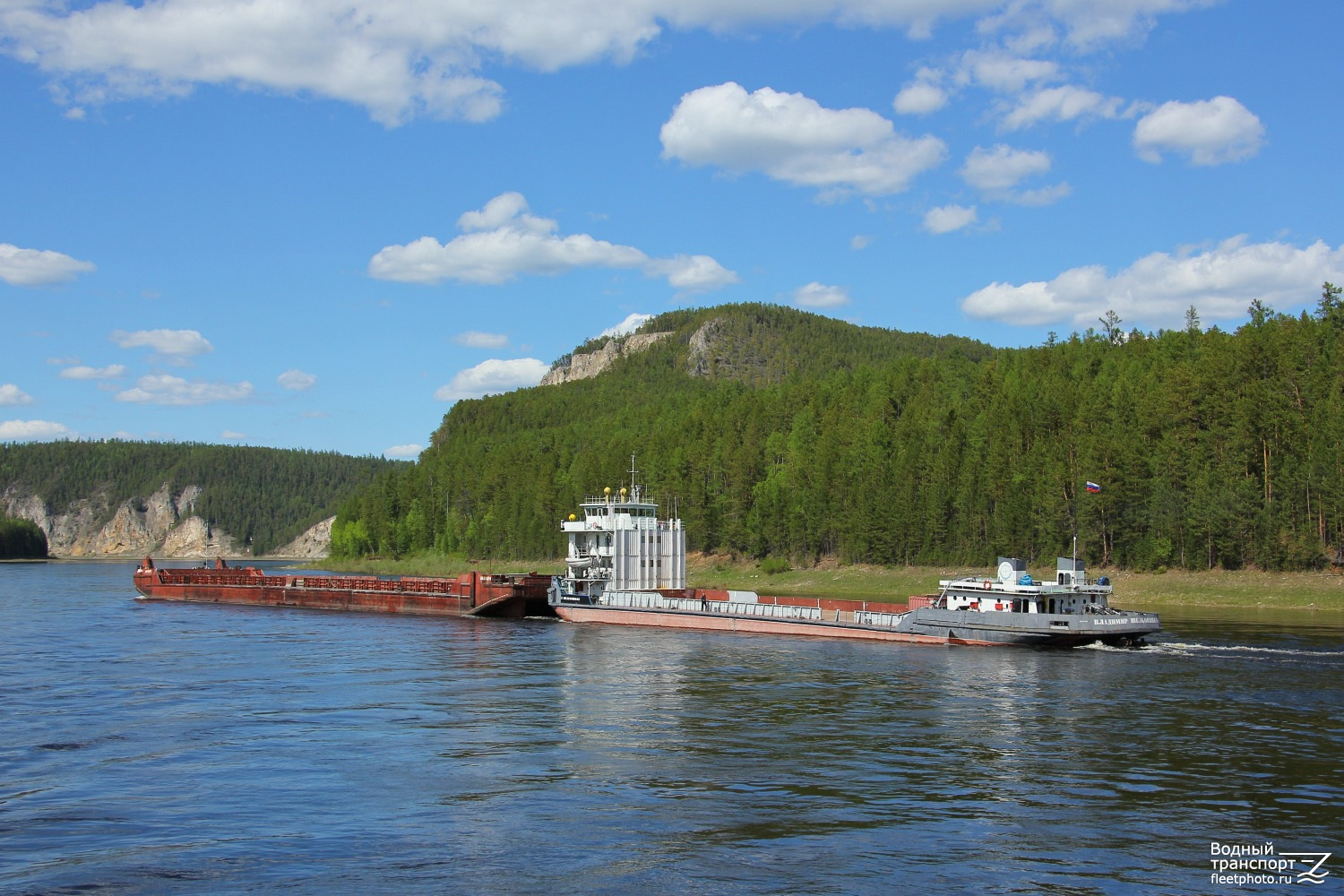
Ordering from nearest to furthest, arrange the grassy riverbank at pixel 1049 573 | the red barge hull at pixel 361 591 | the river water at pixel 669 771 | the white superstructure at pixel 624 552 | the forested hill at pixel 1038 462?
1. the river water at pixel 669 771
2. the white superstructure at pixel 624 552
3. the red barge hull at pixel 361 591
4. the grassy riverbank at pixel 1049 573
5. the forested hill at pixel 1038 462

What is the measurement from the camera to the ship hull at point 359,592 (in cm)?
8281

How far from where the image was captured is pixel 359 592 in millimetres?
92562

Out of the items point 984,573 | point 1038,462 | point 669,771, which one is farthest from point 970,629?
point 1038,462

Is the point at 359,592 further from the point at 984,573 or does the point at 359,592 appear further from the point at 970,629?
the point at 984,573

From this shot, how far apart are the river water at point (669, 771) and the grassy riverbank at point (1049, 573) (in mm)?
35481

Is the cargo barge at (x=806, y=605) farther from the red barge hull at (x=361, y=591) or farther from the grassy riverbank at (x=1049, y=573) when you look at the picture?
the grassy riverbank at (x=1049, y=573)

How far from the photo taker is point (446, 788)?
28.6 m

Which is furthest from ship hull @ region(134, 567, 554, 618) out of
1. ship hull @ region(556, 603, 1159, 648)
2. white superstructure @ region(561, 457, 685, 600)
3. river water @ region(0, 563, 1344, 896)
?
river water @ region(0, 563, 1344, 896)

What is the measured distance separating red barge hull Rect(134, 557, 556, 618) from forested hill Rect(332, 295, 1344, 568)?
54205 millimetres

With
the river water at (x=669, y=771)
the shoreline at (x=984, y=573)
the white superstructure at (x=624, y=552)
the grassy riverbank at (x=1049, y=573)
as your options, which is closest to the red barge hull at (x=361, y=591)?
the white superstructure at (x=624, y=552)

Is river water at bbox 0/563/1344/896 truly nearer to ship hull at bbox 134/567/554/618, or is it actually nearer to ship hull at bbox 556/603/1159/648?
ship hull at bbox 556/603/1159/648

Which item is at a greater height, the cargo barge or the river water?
the cargo barge

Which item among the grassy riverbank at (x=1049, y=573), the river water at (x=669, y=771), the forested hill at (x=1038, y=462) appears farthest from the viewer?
the forested hill at (x=1038, y=462)

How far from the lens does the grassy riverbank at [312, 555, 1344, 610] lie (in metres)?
87.8
